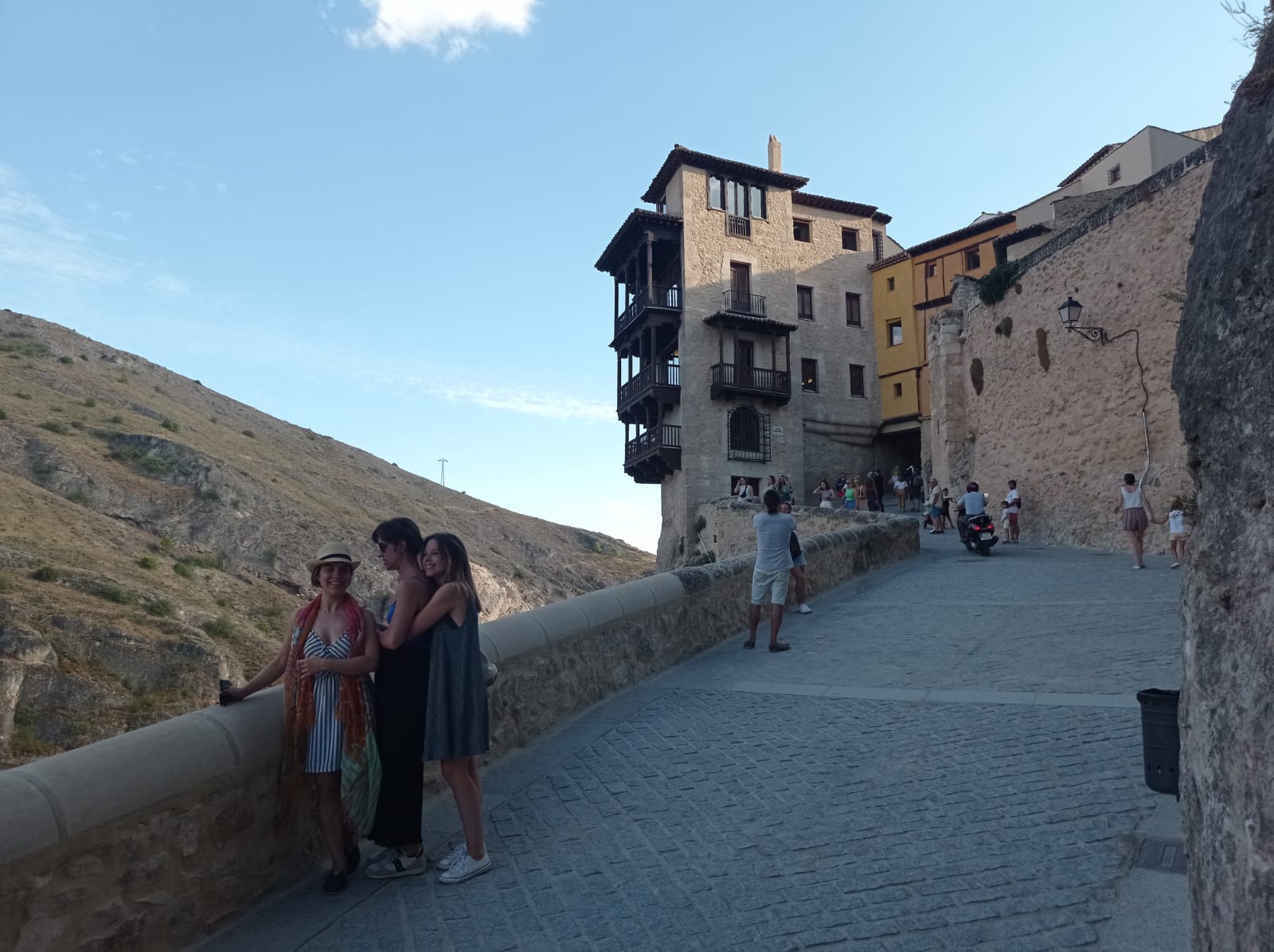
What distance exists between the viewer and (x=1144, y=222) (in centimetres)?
1700

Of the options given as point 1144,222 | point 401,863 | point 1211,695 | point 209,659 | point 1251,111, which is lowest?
point 209,659

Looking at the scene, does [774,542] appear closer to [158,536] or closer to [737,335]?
[737,335]

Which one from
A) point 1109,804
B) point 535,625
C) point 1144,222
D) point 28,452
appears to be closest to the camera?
point 1109,804

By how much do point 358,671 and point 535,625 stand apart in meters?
2.36

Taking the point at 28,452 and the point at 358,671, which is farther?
the point at 28,452

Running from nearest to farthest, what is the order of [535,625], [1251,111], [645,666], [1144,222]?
[1251,111], [535,625], [645,666], [1144,222]

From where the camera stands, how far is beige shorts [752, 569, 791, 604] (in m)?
9.00

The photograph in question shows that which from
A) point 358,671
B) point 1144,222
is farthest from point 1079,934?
point 1144,222

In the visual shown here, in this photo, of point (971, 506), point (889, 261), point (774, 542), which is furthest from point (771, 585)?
point (889, 261)

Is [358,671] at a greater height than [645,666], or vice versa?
[358,671]

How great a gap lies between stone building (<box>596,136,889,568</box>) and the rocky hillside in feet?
44.9

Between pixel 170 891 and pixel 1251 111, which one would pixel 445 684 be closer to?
pixel 170 891

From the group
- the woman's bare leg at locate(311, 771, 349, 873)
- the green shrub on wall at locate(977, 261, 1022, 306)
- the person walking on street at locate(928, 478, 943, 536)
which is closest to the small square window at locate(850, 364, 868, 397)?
the person walking on street at locate(928, 478, 943, 536)

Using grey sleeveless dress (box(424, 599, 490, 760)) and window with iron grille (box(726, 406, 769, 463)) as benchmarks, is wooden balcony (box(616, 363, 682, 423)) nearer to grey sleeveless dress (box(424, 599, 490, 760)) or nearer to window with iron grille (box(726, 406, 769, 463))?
window with iron grille (box(726, 406, 769, 463))
